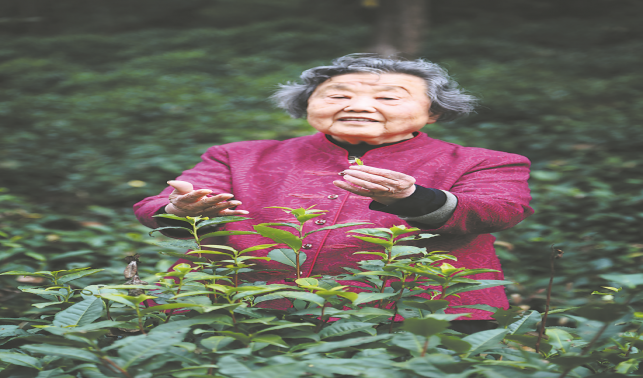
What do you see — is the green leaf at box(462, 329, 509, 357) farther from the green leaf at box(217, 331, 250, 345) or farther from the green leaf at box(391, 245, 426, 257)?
the green leaf at box(217, 331, 250, 345)

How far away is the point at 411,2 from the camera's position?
23.5 feet

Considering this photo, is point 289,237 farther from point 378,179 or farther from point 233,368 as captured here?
point 378,179

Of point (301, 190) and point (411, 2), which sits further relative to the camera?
point (411, 2)

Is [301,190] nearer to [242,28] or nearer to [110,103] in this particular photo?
[110,103]

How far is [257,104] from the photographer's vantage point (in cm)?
705

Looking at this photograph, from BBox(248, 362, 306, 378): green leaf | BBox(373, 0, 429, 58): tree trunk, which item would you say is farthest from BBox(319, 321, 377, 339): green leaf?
BBox(373, 0, 429, 58): tree trunk

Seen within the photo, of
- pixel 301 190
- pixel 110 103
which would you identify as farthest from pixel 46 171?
pixel 301 190

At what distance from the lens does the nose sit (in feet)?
6.97

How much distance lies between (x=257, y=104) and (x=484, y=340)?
6.25 meters

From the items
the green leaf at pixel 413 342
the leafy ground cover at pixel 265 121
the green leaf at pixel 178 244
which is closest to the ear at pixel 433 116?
the leafy ground cover at pixel 265 121

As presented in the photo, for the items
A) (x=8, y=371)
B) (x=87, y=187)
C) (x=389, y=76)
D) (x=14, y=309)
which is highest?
(x=389, y=76)

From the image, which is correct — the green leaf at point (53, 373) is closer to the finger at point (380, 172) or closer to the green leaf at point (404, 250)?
the green leaf at point (404, 250)

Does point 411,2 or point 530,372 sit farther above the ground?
point 411,2

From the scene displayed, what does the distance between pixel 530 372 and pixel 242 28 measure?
1048 cm
